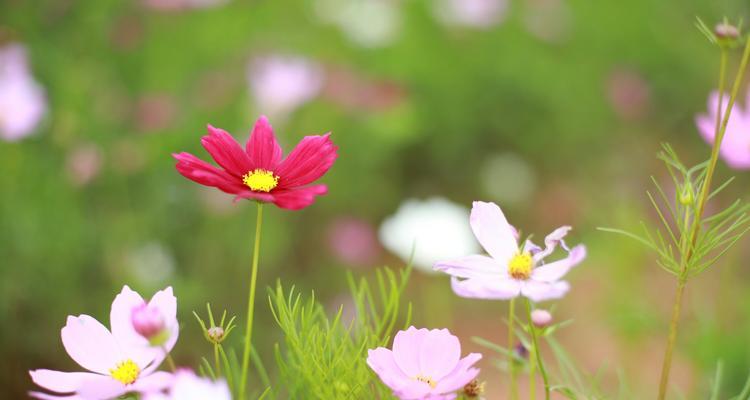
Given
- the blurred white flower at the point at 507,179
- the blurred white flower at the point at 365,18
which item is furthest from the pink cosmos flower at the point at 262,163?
the blurred white flower at the point at 365,18

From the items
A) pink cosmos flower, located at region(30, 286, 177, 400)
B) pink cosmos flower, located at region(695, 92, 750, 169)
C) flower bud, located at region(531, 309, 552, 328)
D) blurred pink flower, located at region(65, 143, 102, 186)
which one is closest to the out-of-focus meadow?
blurred pink flower, located at region(65, 143, 102, 186)

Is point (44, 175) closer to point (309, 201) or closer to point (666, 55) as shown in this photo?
point (309, 201)

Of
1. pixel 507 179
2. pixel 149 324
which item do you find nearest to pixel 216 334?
pixel 149 324

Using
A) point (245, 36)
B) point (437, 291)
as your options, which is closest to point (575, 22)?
point (245, 36)

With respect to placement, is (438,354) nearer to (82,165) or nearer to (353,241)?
(82,165)

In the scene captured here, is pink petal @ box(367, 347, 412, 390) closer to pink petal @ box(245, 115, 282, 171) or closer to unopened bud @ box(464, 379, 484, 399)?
unopened bud @ box(464, 379, 484, 399)

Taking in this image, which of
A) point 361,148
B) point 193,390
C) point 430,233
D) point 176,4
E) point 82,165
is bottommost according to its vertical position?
point 193,390
